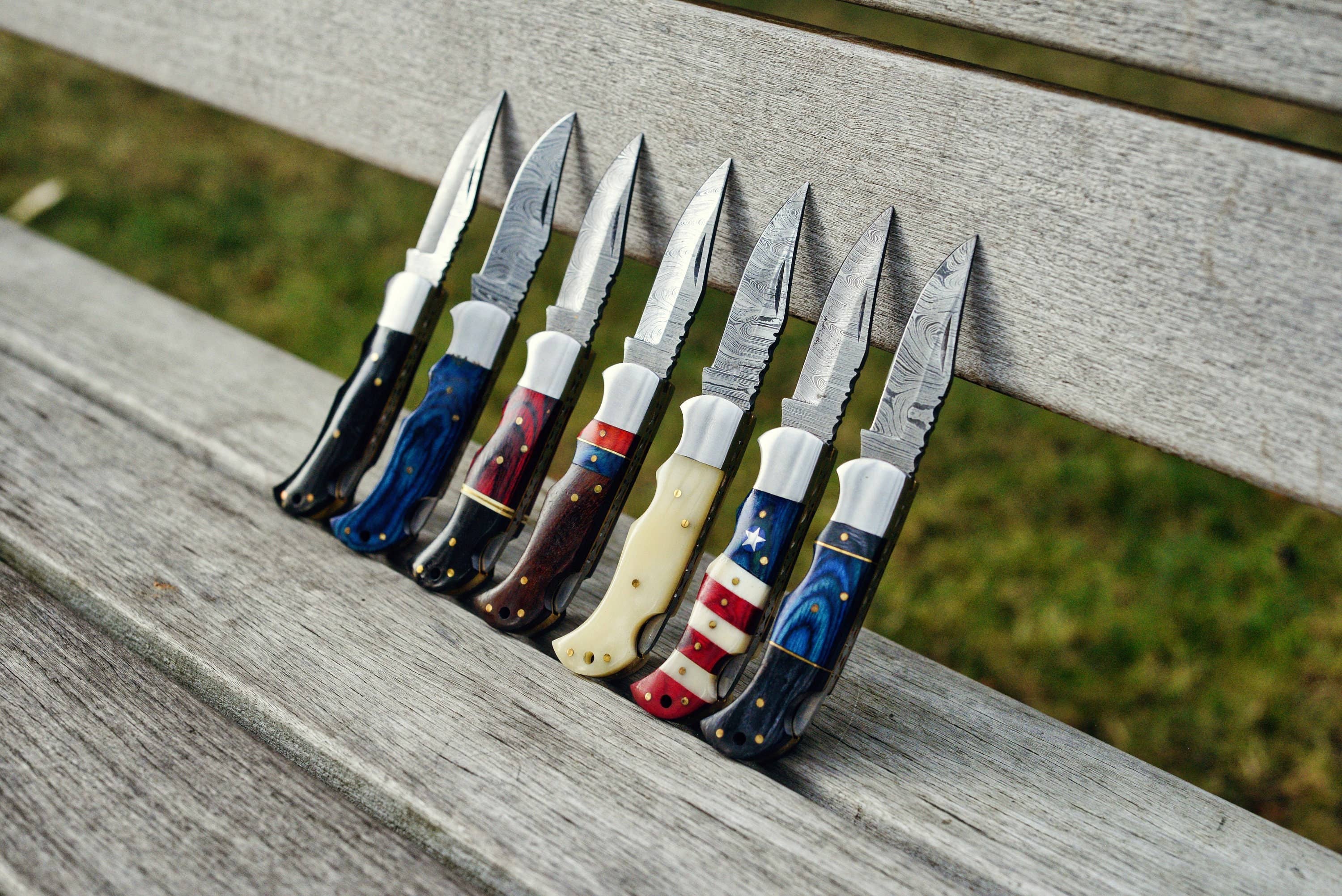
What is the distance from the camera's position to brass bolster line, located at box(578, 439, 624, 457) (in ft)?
3.51

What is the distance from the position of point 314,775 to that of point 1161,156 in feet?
3.19

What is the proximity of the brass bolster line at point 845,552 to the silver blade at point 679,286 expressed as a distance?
257mm

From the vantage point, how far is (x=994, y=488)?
2.28 metres

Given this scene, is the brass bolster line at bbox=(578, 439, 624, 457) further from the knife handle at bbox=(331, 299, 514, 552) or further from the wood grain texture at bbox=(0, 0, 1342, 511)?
the wood grain texture at bbox=(0, 0, 1342, 511)

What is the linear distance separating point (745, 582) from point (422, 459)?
429 millimetres

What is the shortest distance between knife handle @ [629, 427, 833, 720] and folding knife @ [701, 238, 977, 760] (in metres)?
0.03

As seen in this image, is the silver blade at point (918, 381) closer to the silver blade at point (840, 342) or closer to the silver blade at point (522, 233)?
the silver blade at point (840, 342)

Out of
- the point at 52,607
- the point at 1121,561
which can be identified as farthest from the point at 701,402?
the point at 1121,561

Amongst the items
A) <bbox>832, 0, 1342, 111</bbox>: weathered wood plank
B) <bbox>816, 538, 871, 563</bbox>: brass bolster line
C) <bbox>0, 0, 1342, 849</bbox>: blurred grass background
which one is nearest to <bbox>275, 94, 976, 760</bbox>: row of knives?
<bbox>816, 538, 871, 563</bbox>: brass bolster line

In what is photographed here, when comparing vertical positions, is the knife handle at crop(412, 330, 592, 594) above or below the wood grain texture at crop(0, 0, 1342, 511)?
below

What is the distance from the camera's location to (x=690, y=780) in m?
0.93

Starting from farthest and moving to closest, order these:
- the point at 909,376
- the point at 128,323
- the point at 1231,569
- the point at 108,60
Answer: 1. the point at 1231,569
2. the point at 108,60
3. the point at 128,323
4. the point at 909,376

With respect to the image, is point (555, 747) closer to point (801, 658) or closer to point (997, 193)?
point (801, 658)

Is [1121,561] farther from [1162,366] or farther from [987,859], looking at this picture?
[987,859]
